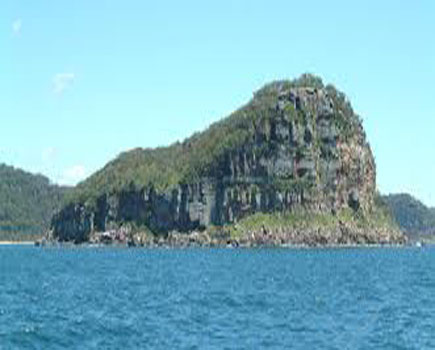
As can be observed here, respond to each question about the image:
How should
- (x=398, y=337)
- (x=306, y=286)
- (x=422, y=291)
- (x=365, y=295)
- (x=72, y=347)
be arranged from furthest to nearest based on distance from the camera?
(x=306, y=286) < (x=422, y=291) < (x=365, y=295) < (x=398, y=337) < (x=72, y=347)

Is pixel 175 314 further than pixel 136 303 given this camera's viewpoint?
No

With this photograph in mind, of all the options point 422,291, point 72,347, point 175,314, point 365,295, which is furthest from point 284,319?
point 422,291

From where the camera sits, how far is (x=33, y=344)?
54500 millimetres

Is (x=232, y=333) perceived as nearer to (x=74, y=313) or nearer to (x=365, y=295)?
(x=74, y=313)

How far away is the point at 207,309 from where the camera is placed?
76062mm

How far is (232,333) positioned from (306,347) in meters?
7.13

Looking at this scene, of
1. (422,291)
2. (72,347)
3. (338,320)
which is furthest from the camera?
(422,291)

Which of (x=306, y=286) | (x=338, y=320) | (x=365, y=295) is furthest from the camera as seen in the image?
(x=306, y=286)

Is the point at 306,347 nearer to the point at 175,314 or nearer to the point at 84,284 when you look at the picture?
the point at 175,314

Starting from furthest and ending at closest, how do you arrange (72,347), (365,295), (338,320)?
(365,295) < (338,320) < (72,347)

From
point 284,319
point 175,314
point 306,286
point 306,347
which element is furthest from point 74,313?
point 306,286

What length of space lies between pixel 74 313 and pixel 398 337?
2599cm

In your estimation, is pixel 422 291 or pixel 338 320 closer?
pixel 338 320

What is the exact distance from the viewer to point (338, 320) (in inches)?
2650
